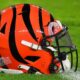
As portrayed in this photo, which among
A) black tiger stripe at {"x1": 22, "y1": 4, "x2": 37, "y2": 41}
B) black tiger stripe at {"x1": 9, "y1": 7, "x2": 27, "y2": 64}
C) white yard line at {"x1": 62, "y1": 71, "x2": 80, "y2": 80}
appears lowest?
white yard line at {"x1": 62, "y1": 71, "x2": 80, "y2": 80}

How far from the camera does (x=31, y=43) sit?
354 inches

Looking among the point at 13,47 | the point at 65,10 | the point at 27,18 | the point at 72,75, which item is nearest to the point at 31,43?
the point at 13,47

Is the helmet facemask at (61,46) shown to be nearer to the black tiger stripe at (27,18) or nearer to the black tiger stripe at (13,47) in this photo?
the black tiger stripe at (27,18)

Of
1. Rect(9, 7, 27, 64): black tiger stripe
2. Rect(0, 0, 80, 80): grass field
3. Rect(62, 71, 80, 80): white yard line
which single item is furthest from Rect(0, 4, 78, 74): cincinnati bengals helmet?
Rect(0, 0, 80, 80): grass field

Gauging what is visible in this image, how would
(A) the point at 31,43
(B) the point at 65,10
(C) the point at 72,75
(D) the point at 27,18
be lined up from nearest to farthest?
1. (A) the point at 31,43
2. (D) the point at 27,18
3. (C) the point at 72,75
4. (B) the point at 65,10

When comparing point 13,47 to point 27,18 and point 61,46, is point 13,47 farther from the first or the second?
point 61,46

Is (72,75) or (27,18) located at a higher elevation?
(27,18)

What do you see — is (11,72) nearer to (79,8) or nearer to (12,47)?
(12,47)

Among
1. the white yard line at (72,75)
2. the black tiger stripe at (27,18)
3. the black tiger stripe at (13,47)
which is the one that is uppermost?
the black tiger stripe at (27,18)

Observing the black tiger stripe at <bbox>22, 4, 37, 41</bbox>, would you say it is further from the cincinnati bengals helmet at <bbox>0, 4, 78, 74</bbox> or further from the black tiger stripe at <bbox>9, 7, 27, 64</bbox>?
the black tiger stripe at <bbox>9, 7, 27, 64</bbox>

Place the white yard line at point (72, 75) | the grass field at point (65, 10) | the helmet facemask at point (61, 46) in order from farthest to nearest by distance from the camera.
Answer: the grass field at point (65, 10) → the white yard line at point (72, 75) → the helmet facemask at point (61, 46)

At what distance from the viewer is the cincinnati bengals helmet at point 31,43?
355 inches

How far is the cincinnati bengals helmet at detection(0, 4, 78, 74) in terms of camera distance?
9.01 m

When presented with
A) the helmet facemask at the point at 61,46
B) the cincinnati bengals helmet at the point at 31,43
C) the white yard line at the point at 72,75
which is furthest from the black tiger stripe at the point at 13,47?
the white yard line at the point at 72,75
